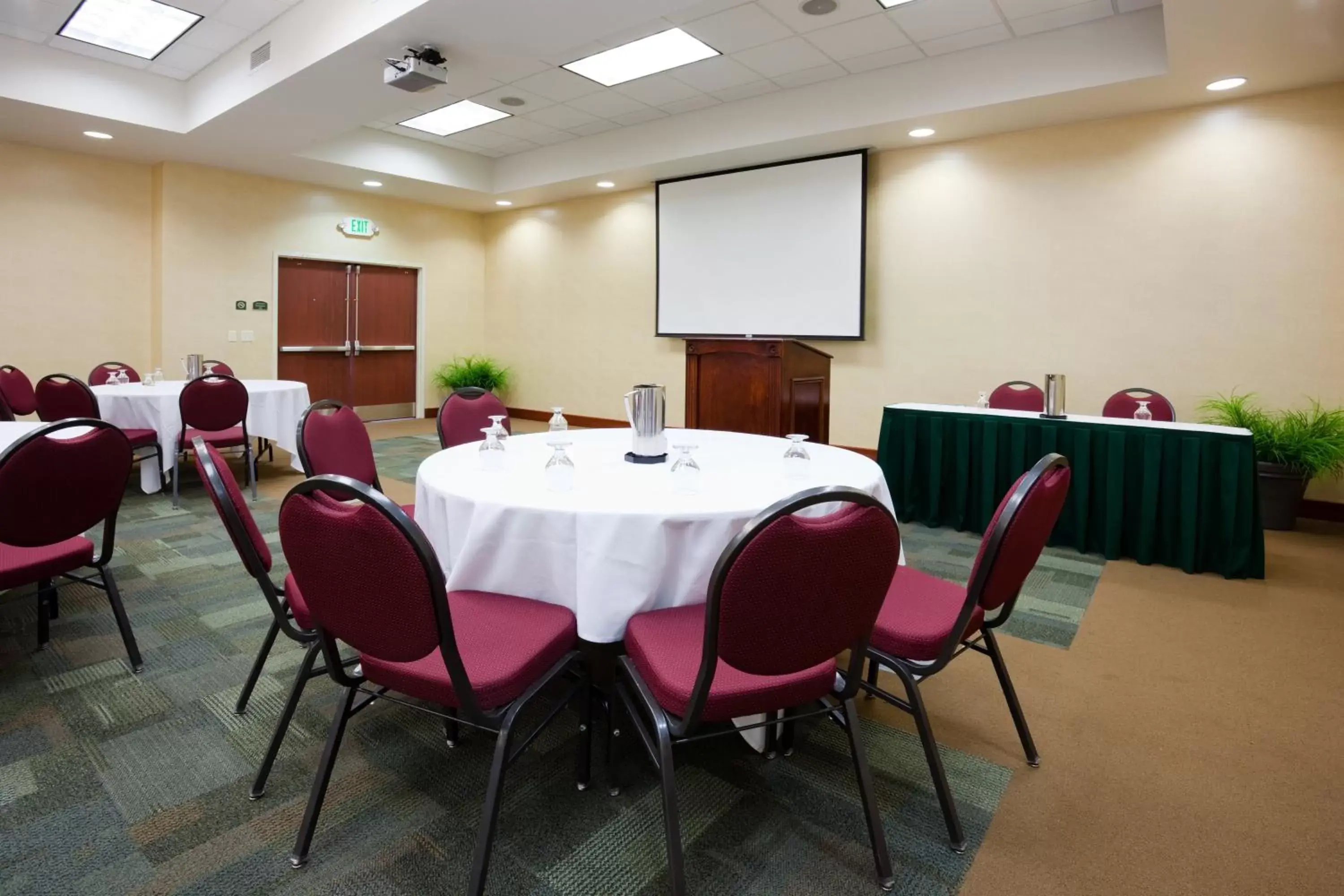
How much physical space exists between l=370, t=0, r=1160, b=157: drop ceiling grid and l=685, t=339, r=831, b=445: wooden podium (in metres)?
2.06

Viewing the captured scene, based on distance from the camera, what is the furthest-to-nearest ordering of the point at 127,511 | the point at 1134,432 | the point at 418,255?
the point at 418,255
the point at 127,511
the point at 1134,432

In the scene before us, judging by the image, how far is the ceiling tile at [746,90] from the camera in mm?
6074

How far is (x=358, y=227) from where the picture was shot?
883 cm

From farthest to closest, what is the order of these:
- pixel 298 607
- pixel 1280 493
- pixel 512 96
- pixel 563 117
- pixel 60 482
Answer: pixel 563 117 → pixel 512 96 → pixel 1280 493 → pixel 60 482 → pixel 298 607

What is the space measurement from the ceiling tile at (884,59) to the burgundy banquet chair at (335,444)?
4.64 meters

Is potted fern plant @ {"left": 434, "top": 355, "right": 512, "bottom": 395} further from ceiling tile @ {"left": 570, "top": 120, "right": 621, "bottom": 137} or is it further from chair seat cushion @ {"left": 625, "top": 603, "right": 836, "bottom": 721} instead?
chair seat cushion @ {"left": 625, "top": 603, "right": 836, "bottom": 721}

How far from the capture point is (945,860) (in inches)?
65.1

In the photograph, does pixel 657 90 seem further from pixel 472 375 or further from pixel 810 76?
pixel 472 375

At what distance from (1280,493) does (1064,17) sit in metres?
3.38

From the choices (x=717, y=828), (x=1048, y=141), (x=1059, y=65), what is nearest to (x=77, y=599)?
(x=717, y=828)

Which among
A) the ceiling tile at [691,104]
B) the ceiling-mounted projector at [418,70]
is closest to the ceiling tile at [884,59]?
the ceiling tile at [691,104]

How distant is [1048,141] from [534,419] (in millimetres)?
6556

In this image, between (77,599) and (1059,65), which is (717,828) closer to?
(77,599)

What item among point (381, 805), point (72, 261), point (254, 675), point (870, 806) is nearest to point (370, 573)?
point (381, 805)
